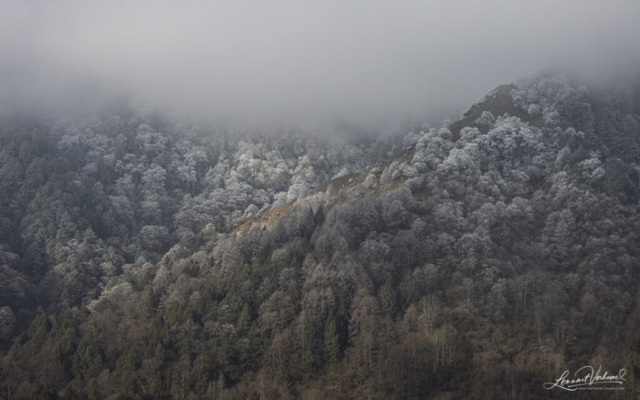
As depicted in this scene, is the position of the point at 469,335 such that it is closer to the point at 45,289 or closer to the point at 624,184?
the point at 624,184

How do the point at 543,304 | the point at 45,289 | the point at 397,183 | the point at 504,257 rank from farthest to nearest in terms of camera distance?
the point at 45,289
the point at 397,183
the point at 504,257
the point at 543,304

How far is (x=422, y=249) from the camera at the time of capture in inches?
5556

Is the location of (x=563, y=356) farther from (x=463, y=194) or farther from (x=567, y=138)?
(x=567, y=138)

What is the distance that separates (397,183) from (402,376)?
7801 cm

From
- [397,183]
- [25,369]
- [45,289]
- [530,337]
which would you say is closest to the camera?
[530,337]

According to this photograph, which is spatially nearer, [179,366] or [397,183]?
[179,366]

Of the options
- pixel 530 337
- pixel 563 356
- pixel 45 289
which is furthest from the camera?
pixel 45 289

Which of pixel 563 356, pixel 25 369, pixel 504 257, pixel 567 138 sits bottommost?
pixel 563 356

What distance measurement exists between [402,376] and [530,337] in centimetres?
3017

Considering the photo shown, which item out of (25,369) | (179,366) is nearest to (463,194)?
(179,366)

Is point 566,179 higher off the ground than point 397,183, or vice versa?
point 397,183

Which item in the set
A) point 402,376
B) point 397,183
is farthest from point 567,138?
point 402,376

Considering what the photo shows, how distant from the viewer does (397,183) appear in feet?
570

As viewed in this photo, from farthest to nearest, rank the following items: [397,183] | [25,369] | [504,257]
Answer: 1. [397,183]
2. [504,257]
3. [25,369]
